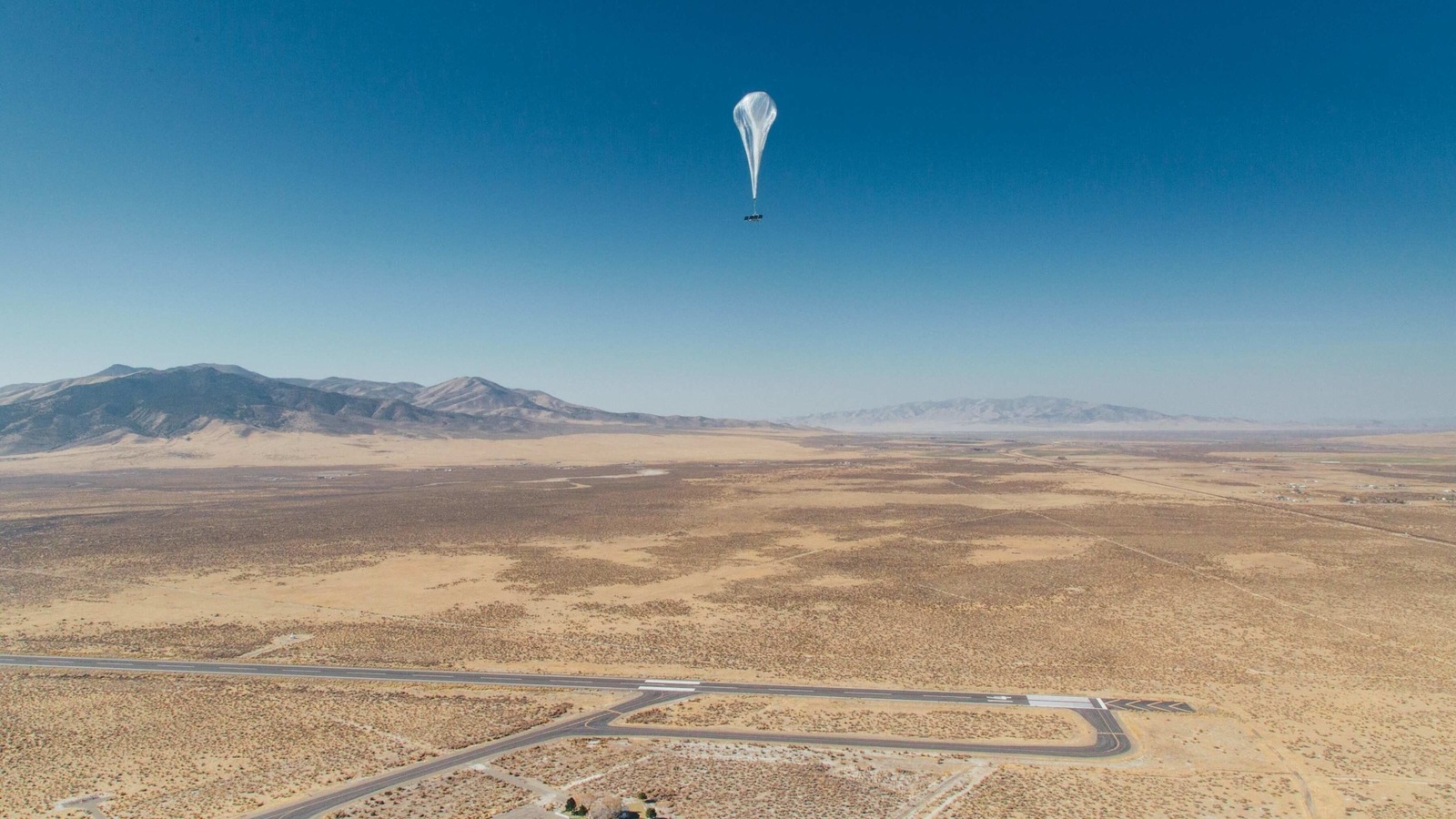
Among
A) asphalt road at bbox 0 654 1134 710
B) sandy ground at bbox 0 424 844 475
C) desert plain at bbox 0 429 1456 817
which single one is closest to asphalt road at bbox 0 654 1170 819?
asphalt road at bbox 0 654 1134 710

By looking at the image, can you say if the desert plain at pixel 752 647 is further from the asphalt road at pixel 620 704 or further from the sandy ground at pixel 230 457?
the sandy ground at pixel 230 457

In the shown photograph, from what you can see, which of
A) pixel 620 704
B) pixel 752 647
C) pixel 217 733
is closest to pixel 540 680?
pixel 620 704

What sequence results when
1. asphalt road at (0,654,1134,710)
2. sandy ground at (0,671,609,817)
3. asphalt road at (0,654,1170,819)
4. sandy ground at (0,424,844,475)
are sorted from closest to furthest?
sandy ground at (0,671,609,817), asphalt road at (0,654,1170,819), asphalt road at (0,654,1134,710), sandy ground at (0,424,844,475)

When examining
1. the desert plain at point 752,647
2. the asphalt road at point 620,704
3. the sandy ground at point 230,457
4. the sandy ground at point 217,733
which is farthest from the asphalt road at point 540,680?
the sandy ground at point 230,457

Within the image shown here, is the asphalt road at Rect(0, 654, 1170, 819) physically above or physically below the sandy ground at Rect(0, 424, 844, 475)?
below

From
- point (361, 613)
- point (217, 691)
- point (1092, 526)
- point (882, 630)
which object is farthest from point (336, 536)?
point (1092, 526)

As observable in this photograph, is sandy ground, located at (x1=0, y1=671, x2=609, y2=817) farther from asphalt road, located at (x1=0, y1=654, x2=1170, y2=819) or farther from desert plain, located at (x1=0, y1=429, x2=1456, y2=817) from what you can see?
asphalt road, located at (x1=0, y1=654, x2=1170, y2=819)

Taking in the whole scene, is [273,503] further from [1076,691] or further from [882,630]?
[1076,691]
